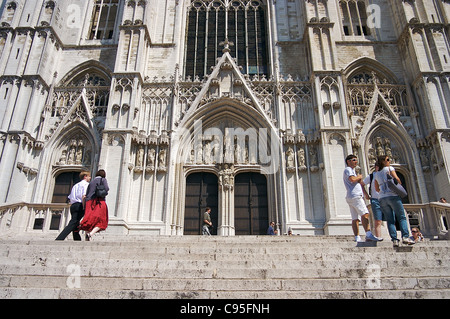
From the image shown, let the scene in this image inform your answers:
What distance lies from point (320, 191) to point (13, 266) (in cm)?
1095

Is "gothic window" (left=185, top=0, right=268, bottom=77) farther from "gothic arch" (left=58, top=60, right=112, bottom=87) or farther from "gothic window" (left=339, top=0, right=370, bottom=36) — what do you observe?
"gothic window" (left=339, top=0, right=370, bottom=36)

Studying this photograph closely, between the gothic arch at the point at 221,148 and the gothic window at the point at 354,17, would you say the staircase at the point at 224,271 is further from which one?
the gothic window at the point at 354,17

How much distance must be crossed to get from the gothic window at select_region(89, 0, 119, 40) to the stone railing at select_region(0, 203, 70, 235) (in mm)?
9940

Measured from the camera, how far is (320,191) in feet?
46.9

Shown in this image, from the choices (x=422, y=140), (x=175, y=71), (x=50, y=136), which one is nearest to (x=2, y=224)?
(x=50, y=136)

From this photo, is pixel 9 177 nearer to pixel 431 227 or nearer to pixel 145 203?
pixel 145 203

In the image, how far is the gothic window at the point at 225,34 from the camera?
1831cm

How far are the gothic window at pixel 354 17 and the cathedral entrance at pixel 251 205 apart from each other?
31.2 ft

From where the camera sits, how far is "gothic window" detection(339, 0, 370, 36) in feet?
62.2

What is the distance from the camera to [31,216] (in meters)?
13.3

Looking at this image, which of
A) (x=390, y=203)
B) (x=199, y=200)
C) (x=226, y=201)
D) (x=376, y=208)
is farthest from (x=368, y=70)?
(x=390, y=203)
